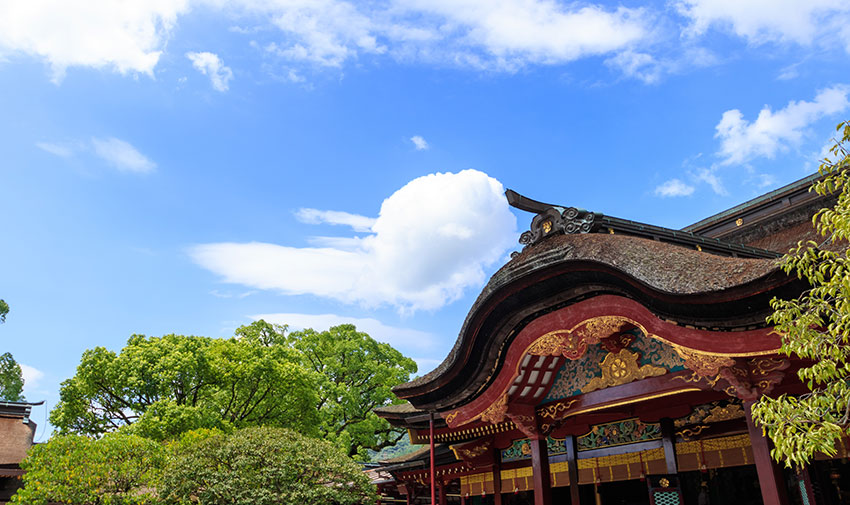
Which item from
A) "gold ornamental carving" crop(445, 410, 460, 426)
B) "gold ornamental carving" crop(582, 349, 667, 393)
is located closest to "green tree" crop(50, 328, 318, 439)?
"gold ornamental carving" crop(445, 410, 460, 426)

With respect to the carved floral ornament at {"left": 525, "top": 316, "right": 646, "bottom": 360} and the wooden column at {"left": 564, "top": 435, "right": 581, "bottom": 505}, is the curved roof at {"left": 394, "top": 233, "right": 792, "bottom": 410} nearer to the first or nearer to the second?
the carved floral ornament at {"left": 525, "top": 316, "right": 646, "bottom": 360}

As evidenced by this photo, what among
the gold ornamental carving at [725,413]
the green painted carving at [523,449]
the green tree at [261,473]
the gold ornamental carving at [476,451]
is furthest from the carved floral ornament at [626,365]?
the green tree at [261,473]

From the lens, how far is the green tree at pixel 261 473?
12680mm

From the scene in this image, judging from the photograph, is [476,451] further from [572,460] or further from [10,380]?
[10,380]

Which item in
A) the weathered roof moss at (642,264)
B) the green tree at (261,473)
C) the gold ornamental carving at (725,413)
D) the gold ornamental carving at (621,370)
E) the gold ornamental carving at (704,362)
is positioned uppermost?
the weathered roof moss at (642,264)

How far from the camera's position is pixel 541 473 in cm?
941

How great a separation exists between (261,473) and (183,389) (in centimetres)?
1142

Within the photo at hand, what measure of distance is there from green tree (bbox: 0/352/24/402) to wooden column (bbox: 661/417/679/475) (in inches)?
1723

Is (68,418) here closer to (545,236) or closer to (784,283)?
(545,236)

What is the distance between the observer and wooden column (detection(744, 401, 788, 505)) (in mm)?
6520

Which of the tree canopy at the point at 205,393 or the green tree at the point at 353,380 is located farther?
the green tree at the point at 353,380

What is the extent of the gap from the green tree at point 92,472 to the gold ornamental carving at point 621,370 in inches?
456

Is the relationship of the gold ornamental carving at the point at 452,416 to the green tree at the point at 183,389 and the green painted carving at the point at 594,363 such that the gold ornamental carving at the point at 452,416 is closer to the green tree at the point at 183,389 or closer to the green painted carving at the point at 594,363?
the green painted carving at the point at 594,363

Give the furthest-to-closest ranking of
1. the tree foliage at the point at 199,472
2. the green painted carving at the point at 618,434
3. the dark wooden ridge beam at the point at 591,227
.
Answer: the tree foliage at the point at 199,472, the green painted carving at the point at 618,434, the dark wooden ridge beam at the point at 591,227
